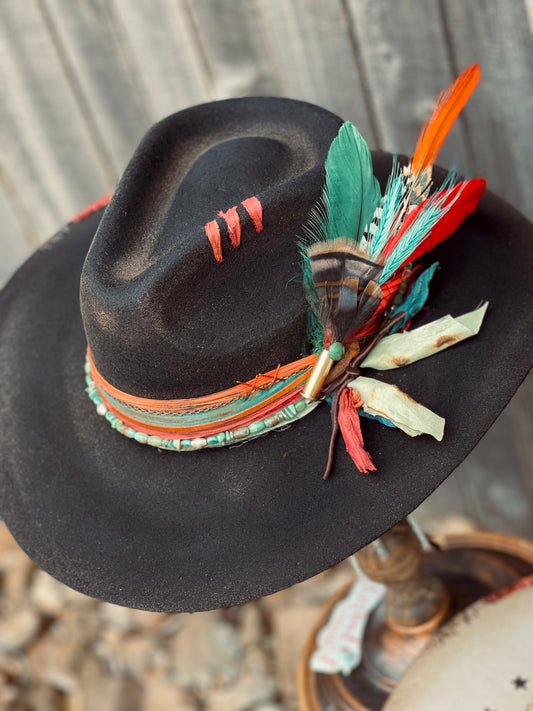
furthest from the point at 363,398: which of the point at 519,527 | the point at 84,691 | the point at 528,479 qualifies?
the point at 84,691

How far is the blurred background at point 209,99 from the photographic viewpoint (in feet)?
4.66

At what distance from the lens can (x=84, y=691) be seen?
2070 millimetres

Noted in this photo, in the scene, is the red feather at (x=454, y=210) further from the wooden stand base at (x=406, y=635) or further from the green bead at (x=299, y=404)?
the wooden stand base at (x=406, y=635)

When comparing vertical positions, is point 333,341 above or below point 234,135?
below

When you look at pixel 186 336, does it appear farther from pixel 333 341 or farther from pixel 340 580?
pixel 340 580

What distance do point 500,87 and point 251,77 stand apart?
526 millimetres

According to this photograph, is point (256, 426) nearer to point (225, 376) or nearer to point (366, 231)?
point (225, 376)

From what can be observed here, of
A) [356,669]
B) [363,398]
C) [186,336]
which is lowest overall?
[356,669]

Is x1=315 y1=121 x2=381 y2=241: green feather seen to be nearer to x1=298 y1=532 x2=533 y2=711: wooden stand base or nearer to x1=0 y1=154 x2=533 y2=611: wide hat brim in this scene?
x1=0 y1=154 x2=533 y2=611: wide hat brim

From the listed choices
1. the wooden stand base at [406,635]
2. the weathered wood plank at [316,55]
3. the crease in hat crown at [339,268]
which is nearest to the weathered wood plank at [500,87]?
the weathered wood plank at [316,55]

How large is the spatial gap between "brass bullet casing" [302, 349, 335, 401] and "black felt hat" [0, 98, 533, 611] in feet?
0.14

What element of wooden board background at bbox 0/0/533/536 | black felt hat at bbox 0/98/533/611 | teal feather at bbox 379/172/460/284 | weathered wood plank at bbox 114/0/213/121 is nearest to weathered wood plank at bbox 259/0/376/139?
wooden board background at bbox 0/0/533/536

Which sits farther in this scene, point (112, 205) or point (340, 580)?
point (340, 580)

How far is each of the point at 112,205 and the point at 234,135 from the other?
23 centimetres
